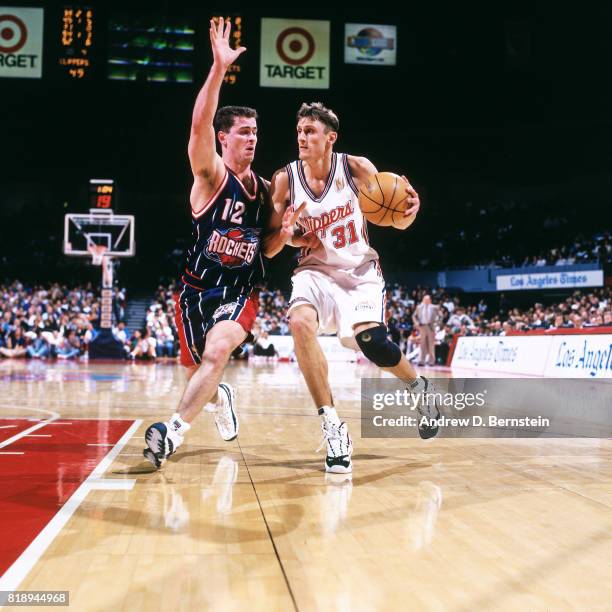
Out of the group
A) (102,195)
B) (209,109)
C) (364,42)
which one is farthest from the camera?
(102,195)

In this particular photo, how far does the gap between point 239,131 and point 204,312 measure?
107 centimetres

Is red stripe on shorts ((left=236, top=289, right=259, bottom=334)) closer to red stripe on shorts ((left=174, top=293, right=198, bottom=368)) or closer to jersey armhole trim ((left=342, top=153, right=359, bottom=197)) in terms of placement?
red stripe on shorts ((left=174, top=293, right=198, bottom=368))

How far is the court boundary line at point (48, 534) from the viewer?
1771 mm

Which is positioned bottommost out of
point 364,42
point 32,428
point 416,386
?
point 32,428

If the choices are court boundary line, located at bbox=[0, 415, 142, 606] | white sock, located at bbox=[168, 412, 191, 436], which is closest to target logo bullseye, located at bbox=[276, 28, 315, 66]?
white sock, located at bbox=[168, 412, 191, 436]

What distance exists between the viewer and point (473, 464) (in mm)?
3660

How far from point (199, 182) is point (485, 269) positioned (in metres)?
25.4

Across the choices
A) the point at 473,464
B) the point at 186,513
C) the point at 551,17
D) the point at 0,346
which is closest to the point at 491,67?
the point at 551,17

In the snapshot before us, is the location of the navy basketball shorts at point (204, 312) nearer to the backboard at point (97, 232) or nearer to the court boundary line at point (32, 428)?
the court boundary line at point (32, 428)

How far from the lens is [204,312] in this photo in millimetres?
4055

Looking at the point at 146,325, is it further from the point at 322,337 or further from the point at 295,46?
the point at 295,46

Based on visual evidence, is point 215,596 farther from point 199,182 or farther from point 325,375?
point 199,182

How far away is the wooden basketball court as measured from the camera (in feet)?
5.67

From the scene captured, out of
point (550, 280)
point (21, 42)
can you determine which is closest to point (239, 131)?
point (21, 42)
